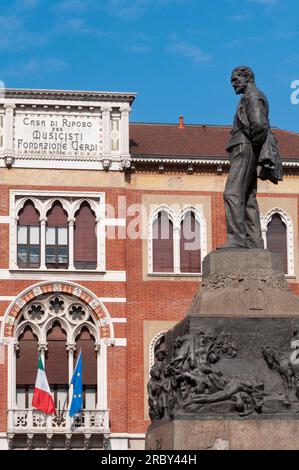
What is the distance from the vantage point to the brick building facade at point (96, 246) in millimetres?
39438

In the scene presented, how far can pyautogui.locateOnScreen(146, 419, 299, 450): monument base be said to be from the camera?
1337 centimetres

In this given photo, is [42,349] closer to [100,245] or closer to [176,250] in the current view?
[100,245]

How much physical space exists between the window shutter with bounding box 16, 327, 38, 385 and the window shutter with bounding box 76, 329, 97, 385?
1498mm

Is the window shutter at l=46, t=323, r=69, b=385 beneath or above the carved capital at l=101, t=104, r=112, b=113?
beneath

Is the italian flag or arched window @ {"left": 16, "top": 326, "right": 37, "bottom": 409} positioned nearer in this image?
the italian flag

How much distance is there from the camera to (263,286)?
14414 mm

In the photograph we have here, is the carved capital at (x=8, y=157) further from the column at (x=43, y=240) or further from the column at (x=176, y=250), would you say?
the column at (x=176, y=250)

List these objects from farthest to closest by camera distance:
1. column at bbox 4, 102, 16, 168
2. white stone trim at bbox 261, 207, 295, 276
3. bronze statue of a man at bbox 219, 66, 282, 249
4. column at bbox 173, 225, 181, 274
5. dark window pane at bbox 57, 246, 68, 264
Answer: white stone trim at bbox 261, 207, 295, 276
column at bbox 173, 225, 181, 274
column at bbox 4, 102, 16, 168
dark window pane at bbox 57, 246, 68, 264
bronze statue of a man at bbox 219, 66, 282, 249

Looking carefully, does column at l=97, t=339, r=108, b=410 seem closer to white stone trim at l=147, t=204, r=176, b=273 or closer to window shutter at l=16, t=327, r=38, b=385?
window shutter at l=16, t=327, r=38, b=385

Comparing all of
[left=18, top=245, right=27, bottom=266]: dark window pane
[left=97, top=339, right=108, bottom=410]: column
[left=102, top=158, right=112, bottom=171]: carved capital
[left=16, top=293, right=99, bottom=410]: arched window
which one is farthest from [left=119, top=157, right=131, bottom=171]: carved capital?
[left=97, top=339, right=108, bottom=410]: column

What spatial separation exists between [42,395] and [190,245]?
25.1ft

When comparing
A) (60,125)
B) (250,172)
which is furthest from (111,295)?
(250,172)

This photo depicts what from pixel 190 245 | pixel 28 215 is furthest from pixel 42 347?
pixel 190 245
